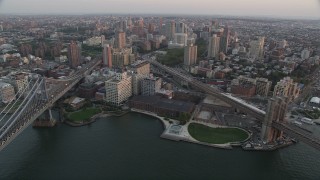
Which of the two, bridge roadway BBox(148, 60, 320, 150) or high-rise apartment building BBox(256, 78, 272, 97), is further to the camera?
high-rise apartment building BBox(256, 78, 272, 97)

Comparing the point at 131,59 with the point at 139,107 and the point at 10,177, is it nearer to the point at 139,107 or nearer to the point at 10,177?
the point at 139,107

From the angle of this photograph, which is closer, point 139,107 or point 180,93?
point 139,107

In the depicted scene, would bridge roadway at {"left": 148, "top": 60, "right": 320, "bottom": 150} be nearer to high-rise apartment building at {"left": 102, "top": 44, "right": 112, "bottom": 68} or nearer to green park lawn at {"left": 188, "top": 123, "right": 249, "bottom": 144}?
green park lawn at {"left": 188, "top": 123, "right": 249, "bottom": 144}

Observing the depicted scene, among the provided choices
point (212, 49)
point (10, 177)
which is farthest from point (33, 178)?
point (212, 49)

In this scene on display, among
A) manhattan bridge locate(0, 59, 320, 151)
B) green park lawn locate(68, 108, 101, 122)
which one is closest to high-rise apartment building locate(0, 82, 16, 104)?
manhattan bridge locate(0, 59, 320, 151)

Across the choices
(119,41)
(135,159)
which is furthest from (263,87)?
(119,41)

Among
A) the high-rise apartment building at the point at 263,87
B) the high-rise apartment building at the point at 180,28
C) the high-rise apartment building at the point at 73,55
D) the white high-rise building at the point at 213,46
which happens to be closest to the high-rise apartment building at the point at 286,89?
the high-rise apartment building at the point at 263,87

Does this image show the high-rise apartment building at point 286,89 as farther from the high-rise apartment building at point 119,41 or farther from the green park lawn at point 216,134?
the high-rise apartment building at point 119,41
